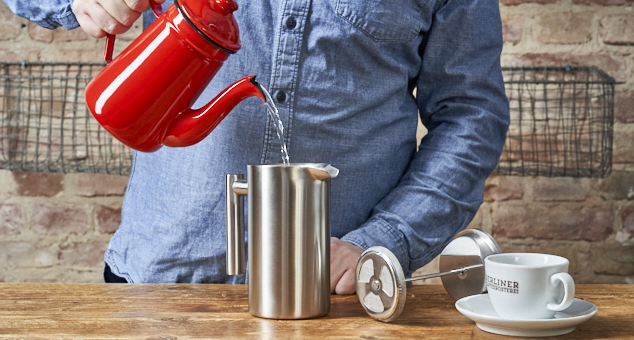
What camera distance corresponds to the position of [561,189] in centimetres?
139

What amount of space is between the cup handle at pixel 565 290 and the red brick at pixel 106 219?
1.14m

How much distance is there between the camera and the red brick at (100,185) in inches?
54.2

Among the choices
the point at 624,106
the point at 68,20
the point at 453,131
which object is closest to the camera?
the point at 68,20

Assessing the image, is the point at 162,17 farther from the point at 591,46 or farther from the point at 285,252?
the point at 591,46

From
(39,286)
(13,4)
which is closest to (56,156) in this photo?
(13,4)

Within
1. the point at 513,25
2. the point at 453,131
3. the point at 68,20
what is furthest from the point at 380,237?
the point at 513,25

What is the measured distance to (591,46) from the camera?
53.3 inches

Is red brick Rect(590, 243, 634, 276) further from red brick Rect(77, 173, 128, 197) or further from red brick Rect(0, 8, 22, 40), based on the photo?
red brick Rect(0, 8, 22, 40)

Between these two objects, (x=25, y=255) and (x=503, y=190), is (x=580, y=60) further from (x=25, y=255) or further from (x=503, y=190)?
(x=25, y=255)

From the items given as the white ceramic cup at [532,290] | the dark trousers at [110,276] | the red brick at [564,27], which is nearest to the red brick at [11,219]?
the dark trousers at [110,276]

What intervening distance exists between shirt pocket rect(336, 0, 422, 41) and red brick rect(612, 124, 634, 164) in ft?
2.67

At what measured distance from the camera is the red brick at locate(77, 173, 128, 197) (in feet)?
4.51

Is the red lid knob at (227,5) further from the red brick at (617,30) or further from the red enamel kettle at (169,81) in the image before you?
the red brick at (617,30)

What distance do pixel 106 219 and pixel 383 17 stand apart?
0.94 meters
